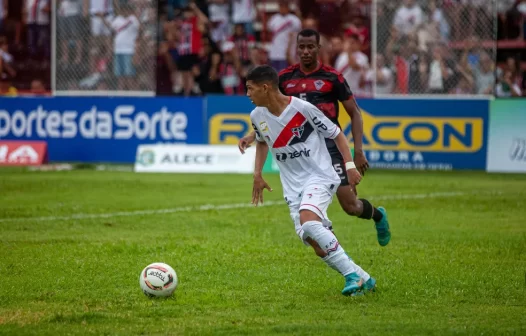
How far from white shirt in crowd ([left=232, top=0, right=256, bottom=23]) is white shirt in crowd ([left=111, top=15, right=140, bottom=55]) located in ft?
8.06

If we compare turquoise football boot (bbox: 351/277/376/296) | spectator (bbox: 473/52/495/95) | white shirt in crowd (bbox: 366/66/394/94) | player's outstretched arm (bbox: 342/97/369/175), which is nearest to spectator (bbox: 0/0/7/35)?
white shirt in crowd (bbox: 366/66/394/94)

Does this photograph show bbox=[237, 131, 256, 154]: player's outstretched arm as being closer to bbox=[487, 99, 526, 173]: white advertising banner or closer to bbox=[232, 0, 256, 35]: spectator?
bbox=[487, 99, 526, 173]: white advertising banner

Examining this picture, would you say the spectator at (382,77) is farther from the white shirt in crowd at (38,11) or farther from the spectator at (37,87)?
the white shirt in crowd at (38,11)

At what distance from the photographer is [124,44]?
23.5m

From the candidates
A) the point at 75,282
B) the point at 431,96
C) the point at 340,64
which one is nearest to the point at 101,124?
the point at 340,64

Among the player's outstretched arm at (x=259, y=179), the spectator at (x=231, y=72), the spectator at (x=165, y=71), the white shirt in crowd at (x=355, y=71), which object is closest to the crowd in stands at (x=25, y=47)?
the spectator at (x=165, y=71)

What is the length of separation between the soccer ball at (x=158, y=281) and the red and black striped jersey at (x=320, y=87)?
9.17 ft

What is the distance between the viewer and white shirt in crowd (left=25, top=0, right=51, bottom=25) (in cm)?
2384

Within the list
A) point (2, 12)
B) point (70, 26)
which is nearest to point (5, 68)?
point (2, 12)

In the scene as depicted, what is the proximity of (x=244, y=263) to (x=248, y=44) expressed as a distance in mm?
13711

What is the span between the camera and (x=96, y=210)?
1411cm

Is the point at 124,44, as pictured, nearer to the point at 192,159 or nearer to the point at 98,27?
the point at 98,27

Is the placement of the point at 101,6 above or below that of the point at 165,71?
above

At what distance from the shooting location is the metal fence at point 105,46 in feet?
76.2
